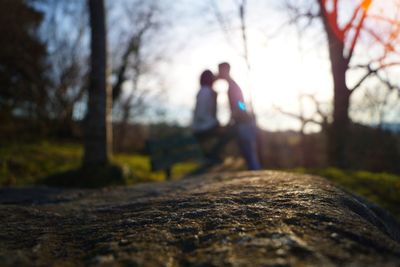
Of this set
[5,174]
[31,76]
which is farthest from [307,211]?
[31,76]

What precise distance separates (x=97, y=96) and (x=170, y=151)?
175cm

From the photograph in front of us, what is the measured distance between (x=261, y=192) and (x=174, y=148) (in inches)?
191

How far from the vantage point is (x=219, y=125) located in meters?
5.69

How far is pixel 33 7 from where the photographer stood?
43.7 ft

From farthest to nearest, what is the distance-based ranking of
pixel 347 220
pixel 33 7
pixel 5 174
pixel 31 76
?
pixel 33 7
pixel 31 76
pixel 5 174
pixel 347 220

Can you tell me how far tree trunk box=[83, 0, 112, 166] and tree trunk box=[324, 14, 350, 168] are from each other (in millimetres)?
4783

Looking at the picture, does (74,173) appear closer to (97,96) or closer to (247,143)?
(97,96)

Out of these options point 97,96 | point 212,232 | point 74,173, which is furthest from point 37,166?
point 212,232

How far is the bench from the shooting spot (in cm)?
641

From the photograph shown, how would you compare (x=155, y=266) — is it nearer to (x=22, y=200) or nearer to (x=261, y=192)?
(x=261, y=192)

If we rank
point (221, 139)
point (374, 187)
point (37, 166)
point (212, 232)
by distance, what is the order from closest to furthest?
point (212, 232) < point (374, 187) < point (221, 139) < point (37, 166)

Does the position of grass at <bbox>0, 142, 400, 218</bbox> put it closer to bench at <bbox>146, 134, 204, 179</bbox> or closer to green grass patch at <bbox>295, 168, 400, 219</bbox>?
green grass patch at <bbox>295, 168, 400, 219</bbox>

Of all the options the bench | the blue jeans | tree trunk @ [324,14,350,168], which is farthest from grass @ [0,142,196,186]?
tree trunk @ [324,14,350,168]

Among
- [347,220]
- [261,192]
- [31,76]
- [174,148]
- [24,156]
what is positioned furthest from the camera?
[31,76]
